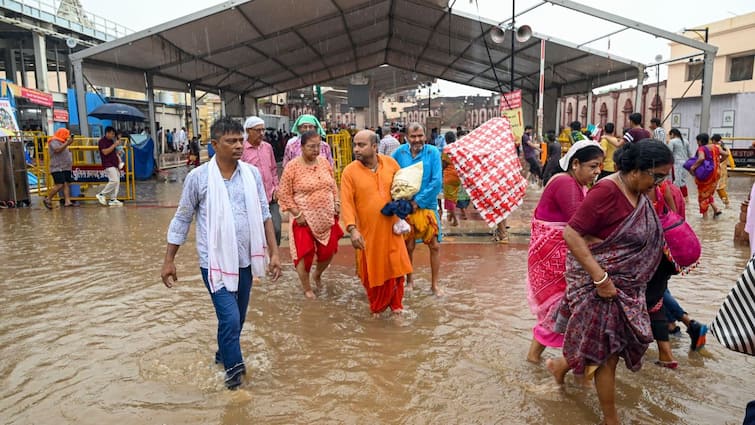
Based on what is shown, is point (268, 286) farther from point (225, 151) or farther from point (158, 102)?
point (158, 102)

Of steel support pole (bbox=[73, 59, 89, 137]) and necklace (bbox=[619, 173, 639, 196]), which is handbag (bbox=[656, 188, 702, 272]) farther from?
steel support pole (bbox=[73, 59, 89, 137])

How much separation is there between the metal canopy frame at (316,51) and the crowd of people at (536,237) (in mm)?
7733

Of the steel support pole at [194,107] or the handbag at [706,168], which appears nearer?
the handbag at [706,168]

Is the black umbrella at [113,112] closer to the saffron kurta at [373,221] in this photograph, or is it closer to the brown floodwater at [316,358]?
the brown floodwater at [316,358]

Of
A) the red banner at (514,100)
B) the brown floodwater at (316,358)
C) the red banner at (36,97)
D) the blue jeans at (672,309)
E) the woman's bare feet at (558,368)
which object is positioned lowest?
the brown floodwater at (316,358)

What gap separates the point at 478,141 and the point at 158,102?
30385 mm

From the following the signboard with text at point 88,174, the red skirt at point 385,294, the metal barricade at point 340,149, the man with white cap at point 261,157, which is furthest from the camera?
the metal barricade at point 340,149

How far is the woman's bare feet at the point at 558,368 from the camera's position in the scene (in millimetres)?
2972

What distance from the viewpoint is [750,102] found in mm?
20938

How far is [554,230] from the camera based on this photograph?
3072mm

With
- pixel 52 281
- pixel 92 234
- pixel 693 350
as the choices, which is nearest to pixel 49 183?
pixel 92 234

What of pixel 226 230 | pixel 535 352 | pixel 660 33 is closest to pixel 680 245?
pixel 535 352

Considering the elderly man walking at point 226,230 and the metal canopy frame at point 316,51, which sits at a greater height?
the metal canopy frame at point 316,51

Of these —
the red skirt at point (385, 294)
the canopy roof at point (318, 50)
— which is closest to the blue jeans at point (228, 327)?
the red skirt at point (385, 294)
